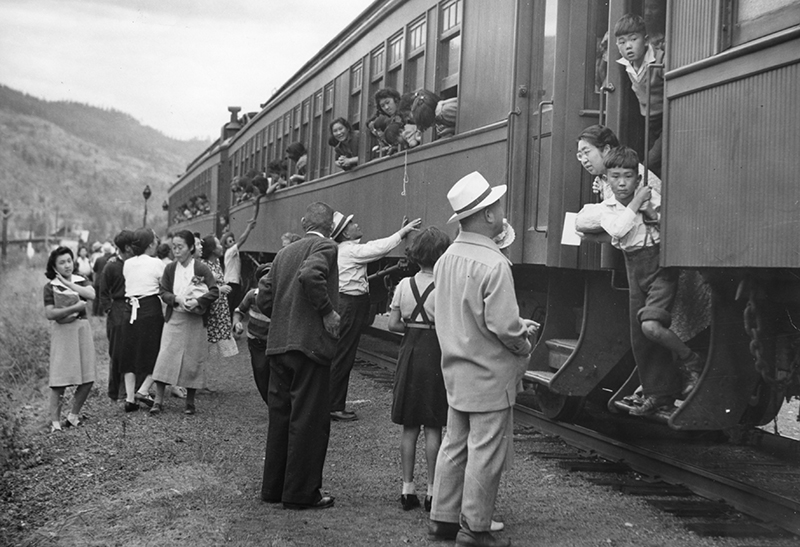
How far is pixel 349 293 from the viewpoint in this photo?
8.16m

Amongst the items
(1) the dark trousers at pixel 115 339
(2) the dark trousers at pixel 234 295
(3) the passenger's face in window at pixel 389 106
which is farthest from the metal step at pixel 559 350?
(2) the dark trousers at pixel 234 295

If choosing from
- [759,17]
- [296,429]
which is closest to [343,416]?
[296,429]

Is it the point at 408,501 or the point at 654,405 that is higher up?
the point at 654,405

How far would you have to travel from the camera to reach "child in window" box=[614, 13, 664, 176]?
18.0 feet

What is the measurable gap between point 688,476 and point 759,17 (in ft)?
8.97

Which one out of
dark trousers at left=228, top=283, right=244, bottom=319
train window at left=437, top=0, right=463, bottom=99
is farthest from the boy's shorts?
dark trousers at left=228, top=283, right=244, bottom=319

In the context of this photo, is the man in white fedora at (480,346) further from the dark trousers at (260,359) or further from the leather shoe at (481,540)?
the dark trousers at (260,359)

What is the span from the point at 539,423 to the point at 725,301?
2.95 m

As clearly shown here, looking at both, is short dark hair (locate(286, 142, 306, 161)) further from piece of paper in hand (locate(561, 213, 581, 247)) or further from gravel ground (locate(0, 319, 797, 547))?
piece of paper in hand (locate(561, 213, 581, 247))

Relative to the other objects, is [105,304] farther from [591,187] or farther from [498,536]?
[498,536]

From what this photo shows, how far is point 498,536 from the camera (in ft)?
14.9

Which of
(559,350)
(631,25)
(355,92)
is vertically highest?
(355,92)

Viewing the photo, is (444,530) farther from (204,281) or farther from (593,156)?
(204,281)

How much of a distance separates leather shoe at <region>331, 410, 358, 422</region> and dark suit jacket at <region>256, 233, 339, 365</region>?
107 inches
